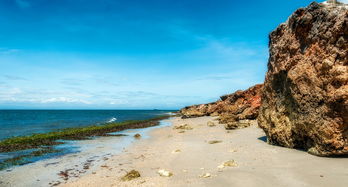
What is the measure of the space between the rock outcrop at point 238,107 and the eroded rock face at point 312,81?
1574 centimetres

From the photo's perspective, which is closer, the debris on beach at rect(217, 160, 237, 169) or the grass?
the debris on beach at rect(217, 160, 237, 169)

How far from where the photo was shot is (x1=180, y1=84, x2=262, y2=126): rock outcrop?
2805 cm

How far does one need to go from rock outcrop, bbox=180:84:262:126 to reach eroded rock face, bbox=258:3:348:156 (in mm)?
15739

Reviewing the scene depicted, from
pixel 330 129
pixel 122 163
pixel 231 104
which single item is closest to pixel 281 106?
pixel 330 129

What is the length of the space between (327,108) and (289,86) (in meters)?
2.31

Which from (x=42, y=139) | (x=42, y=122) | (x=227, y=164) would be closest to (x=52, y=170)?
(x=227, y=164)

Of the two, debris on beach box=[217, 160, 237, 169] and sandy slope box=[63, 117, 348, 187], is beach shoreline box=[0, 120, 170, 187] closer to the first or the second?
sandy slope box=[63, 117, 348, 187]

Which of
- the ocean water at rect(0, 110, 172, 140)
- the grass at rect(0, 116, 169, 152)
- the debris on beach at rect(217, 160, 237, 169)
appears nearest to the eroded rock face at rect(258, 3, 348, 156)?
the debris on beach at rect(217, 160, 237, 169)

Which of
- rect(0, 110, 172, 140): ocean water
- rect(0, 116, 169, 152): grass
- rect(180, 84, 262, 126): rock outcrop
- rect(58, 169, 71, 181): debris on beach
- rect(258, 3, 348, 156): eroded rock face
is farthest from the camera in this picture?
rect(0, 110, 172, 140): ocean water

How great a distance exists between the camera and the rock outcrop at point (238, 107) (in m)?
28.0

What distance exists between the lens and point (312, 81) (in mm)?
9211

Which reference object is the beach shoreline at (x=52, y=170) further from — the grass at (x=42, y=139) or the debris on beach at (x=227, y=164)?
the grass at (x=42, y=139)

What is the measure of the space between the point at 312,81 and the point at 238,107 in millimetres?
28163

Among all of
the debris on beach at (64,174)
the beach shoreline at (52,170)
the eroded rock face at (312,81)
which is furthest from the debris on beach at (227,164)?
the debris on beach at (64,174)
